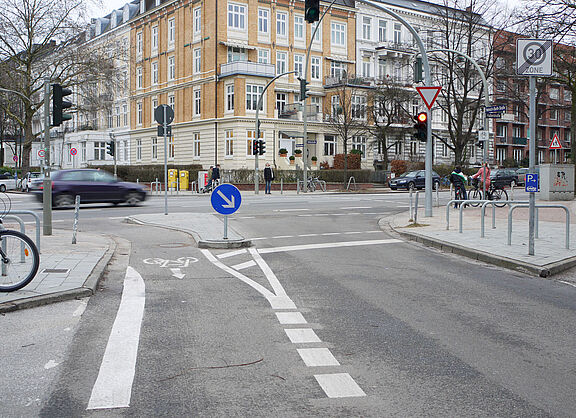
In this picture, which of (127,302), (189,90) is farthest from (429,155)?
(189,90)

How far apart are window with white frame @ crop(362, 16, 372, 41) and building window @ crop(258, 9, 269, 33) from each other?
11158mm

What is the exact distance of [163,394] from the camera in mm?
4242

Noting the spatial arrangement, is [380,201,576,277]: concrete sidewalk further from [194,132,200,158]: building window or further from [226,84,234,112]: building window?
[194,132,200,158]: building window

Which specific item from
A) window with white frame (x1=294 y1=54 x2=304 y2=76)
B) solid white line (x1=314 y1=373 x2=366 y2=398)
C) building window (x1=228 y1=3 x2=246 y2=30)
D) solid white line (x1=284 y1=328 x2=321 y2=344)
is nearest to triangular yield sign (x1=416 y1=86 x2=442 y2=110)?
solid white line (x1=284 y1=328 x2=321 y2=344)

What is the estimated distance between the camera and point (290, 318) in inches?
258

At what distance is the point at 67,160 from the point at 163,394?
81493 millimetres

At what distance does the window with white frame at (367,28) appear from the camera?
→ 62.9 meters

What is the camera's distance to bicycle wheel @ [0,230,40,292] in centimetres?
734

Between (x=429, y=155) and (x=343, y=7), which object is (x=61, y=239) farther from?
(x=343, y=7)

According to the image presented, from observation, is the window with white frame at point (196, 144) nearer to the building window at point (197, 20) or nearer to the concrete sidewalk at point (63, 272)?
the building window at point (197, 20)

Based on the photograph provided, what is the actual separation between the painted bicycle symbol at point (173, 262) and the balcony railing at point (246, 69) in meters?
43.0

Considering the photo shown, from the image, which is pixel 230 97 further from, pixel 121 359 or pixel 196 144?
pixel 121 359

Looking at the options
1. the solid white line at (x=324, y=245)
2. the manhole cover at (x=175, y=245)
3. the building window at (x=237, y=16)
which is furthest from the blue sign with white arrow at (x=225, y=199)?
the building window at (x=237, y=16)

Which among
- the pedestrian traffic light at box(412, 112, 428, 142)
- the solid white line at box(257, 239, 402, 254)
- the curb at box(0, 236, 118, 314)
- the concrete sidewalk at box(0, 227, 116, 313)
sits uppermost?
the pedestrian traffic light at box(412, 112, 428, 142)
